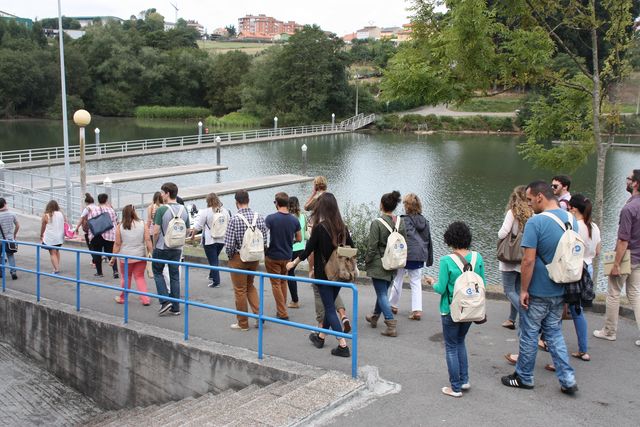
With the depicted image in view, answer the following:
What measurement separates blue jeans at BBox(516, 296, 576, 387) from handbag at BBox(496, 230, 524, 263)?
1.23m

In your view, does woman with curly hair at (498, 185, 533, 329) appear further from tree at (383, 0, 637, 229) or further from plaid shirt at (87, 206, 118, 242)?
plaid shirt at (87, 206, 118, 242)

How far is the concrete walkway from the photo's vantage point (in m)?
5.40

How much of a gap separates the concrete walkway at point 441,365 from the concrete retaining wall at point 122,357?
1.33 ft

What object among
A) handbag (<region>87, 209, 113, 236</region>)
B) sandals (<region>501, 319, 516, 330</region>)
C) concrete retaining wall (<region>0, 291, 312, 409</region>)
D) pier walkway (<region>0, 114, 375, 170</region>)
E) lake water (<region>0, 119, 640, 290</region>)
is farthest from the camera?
pier walkway (<region>0, 114, 375, 170</region>)

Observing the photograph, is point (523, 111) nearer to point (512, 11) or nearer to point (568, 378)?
point (512, 11)

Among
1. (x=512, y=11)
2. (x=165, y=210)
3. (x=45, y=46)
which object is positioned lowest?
(x=165, y=210)

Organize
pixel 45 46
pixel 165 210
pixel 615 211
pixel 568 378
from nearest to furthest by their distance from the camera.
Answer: pixel 568 378 < pixel 165 210 < pixel 615 211 < pixel 45 46

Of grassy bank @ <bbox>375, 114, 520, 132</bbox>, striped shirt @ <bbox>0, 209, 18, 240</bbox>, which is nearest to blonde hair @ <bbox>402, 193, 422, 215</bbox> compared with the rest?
striped shirt @ <bbox>0, 209, 18, 240</bbox>

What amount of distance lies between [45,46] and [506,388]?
10549cm

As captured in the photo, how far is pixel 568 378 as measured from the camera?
575 cm

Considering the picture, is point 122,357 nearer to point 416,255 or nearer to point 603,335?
point 416,255

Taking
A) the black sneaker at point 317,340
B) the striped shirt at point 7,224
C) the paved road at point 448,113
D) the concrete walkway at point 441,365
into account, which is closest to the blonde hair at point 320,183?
the concrete walkway at point 441,365

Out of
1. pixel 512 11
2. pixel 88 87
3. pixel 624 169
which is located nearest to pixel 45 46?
pixel 88 87

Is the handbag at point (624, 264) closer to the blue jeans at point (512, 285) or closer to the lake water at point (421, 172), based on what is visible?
the blue jeans at point (512, 285)
